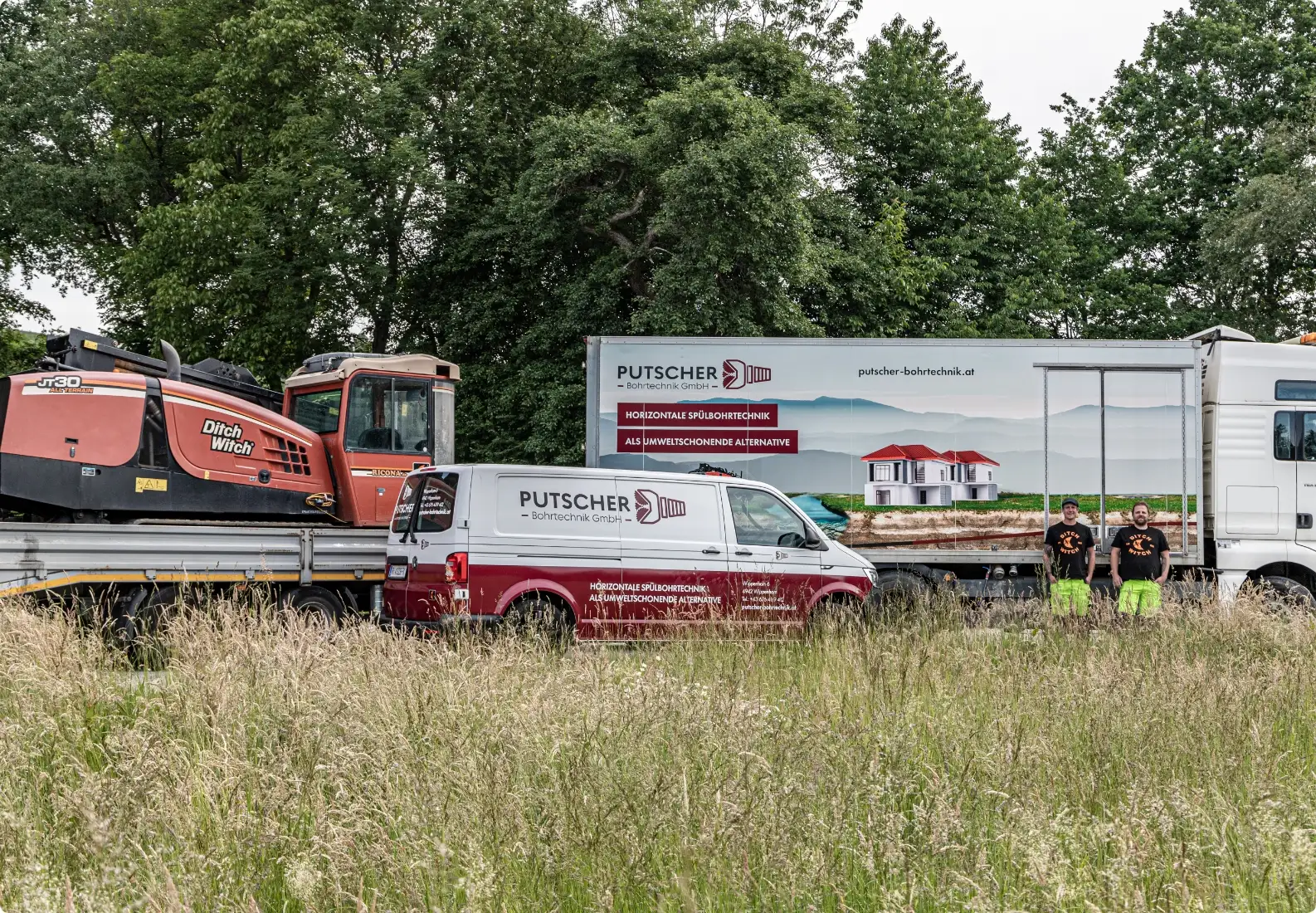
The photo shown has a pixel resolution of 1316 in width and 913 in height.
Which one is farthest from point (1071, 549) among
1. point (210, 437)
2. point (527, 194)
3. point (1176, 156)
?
point (1176, 156)

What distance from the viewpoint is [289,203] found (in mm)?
23781

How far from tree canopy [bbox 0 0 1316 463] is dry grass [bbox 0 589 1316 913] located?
1462cm

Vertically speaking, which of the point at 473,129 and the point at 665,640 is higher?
the point at 473,129

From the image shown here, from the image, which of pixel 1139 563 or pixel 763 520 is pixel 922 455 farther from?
pixel 1139 563

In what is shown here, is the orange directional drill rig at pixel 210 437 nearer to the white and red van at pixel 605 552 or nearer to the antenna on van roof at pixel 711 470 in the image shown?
the white and red van at pixel 605 552

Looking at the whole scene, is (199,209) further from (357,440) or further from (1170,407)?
(1170,407)

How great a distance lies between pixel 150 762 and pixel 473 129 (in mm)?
21632

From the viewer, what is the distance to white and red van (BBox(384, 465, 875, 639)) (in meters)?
11.0

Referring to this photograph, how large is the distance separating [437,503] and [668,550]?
2408 mm

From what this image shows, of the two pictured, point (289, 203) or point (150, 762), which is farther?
point (289, 203)

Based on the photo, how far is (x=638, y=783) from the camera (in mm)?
4531

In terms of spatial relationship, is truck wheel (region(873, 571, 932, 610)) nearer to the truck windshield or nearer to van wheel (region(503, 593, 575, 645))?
van wheel (region(503, 593, 575, 645))

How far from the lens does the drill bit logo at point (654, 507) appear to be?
11.9 metres

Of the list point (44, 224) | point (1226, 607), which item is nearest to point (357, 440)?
point (1226, 607)
